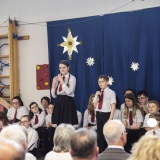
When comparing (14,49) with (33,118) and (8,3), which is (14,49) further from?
(33,118)

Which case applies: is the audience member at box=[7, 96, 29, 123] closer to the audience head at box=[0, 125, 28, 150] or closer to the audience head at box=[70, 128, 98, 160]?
the audience head at box=[0, 125, 28, 150]

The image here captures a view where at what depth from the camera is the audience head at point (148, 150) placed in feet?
4.50

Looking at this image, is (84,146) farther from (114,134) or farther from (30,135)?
(30,135)

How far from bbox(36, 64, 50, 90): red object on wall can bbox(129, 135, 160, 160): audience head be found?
494 cm

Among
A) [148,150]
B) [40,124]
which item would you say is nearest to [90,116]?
[40,124]

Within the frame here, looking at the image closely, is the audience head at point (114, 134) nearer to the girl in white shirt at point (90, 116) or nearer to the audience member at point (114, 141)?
the audience member at point (114, 141)

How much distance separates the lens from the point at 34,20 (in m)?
6.40

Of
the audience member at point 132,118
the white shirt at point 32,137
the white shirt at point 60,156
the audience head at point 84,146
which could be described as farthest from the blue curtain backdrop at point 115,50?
the audience head at point 84,146

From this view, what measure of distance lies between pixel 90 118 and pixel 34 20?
2503 mm

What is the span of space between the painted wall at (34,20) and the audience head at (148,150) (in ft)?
15.3

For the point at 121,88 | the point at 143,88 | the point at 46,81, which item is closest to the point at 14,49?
the point at 46,81

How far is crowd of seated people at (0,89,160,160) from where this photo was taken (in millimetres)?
4719

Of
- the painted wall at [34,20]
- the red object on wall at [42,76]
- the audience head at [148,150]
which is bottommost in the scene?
the audience head at [148,150]

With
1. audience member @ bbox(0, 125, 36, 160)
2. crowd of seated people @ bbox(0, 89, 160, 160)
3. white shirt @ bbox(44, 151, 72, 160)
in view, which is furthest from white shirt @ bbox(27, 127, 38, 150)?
white shirt @ bbox(44, 151, 72, 160)
